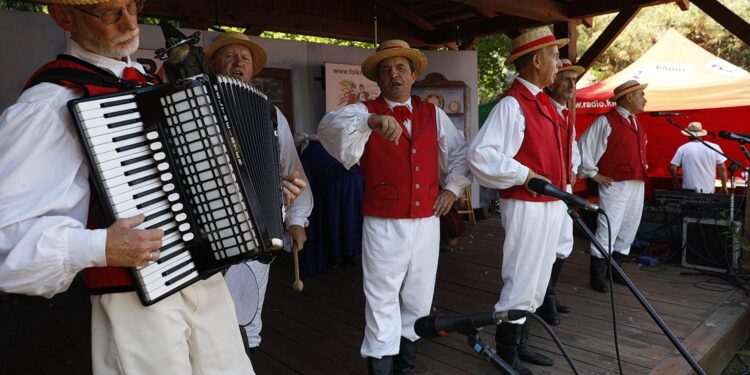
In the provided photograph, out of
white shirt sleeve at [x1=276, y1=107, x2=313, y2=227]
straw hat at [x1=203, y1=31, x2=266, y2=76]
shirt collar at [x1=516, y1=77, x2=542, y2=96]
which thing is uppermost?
straw hat at [x1=203, y1=31, x2=266, y2=76]

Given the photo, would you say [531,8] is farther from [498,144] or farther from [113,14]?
[113,14]

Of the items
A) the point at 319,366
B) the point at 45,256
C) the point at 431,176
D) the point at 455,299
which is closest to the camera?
the point at 45,256

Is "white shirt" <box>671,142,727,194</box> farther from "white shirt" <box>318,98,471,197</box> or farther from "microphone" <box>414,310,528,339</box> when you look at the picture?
"microphone" <box>414,310,528,339</box>

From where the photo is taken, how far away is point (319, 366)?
277 cm

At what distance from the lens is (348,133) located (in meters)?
2.25

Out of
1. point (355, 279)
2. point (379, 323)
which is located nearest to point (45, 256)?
point (379, 323)

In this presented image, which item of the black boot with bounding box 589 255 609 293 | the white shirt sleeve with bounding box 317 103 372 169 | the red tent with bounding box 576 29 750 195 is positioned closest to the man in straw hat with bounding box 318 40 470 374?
the white shirt sleeve with bounding box 317 103 372 169

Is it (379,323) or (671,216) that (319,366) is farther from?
(671,216)

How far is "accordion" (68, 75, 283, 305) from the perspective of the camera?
1.15 meters

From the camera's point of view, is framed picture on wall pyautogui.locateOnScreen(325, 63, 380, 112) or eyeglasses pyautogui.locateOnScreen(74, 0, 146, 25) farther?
framed picture on wall pyautogui.locateOnScreen(325, 63, 380, 112)

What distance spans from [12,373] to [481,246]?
429cm

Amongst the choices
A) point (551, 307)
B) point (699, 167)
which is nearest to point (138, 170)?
point (551, 307)

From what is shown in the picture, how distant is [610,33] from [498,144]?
13.8 ft

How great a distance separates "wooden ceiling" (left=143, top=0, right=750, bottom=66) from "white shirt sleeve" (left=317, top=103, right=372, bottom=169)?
2747mm
